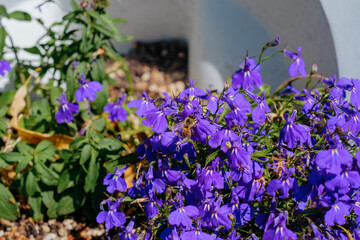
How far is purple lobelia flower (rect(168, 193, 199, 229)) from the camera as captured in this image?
1.76 metres

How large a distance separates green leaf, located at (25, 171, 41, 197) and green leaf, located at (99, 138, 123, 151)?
403 millimetres

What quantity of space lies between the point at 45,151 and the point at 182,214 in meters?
0.92

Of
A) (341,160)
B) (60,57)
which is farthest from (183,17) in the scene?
(341,160)

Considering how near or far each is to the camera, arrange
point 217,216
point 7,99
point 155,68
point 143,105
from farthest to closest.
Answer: point 155,68 → point 7,99 → point 143,105 → point 217,216

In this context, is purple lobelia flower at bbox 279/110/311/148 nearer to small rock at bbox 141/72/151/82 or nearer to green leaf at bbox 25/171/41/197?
green leaf at bbox 25/171/41/197

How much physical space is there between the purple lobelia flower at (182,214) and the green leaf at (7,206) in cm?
102

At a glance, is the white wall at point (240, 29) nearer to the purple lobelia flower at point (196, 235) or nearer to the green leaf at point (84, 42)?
the green leaf at point (84, 42)

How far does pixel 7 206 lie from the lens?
7.77 ft

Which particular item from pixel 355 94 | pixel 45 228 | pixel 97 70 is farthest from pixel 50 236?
pixel 355 94

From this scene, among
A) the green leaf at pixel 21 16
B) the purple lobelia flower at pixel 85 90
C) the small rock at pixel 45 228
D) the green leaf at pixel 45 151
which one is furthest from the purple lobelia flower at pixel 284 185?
the green leaf at pixel 21 16

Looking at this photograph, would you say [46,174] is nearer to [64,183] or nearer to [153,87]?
[64,183]

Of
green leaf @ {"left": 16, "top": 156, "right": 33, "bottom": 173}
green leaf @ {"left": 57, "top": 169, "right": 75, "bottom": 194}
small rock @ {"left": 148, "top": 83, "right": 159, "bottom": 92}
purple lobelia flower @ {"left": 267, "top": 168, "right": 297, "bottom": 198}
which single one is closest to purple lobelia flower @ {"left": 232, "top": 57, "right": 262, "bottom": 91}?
purple lobelia flower @ {"left": 267, "top": 168, "right": 297, "bottom": 198}

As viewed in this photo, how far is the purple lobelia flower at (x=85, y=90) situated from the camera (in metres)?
2.31

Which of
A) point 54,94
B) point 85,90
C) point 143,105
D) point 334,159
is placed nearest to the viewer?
point 334,159
